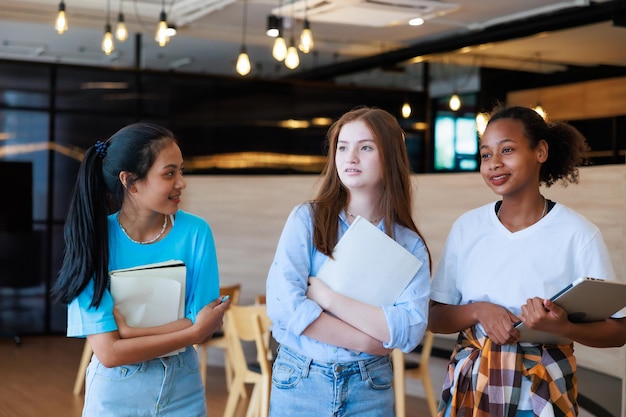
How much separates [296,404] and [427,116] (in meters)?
9.03

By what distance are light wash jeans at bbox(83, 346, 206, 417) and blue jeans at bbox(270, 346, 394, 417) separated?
238 mm

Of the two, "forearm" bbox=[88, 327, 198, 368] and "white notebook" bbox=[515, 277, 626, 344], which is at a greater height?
"white notebook" bbox=[515, 277, 626, 344]

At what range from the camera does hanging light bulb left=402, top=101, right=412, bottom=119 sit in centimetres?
1082

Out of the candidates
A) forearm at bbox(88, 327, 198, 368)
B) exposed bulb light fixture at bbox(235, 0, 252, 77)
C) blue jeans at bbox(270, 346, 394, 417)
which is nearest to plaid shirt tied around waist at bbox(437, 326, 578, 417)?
blue jeans at bbox(270, 346, 394, 417)

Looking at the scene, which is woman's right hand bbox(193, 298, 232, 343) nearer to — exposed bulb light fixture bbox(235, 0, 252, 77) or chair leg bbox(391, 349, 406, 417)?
chair leg bbox(391, 349, 406, 417)

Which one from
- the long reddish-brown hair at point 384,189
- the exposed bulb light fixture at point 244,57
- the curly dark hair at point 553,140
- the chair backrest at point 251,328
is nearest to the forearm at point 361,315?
the long reddish-brown hair at point 384,189

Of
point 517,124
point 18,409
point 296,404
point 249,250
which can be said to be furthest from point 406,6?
point 296,404

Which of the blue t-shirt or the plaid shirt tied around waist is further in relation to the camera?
the plaid shirt tied around waist

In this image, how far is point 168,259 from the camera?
2133 millimetres

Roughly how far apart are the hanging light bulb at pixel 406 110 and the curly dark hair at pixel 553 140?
8441 mm

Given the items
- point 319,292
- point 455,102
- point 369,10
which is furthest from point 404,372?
point 455,102

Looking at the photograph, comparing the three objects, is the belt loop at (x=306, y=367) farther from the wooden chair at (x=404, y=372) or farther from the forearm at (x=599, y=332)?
the wooden chair at (x=404, y=372)

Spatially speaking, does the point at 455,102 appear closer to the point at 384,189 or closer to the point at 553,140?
the point at 553,140

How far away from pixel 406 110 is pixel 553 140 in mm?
8540
